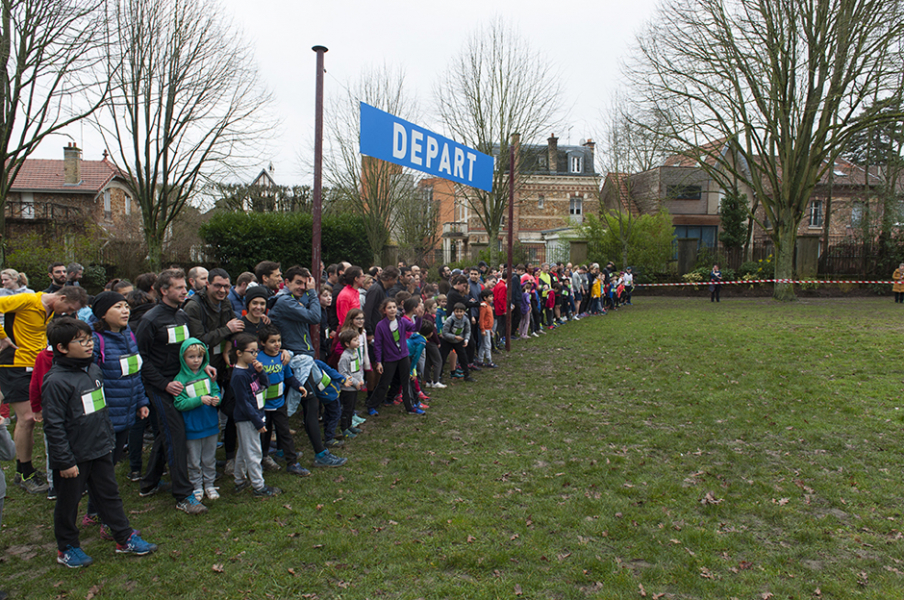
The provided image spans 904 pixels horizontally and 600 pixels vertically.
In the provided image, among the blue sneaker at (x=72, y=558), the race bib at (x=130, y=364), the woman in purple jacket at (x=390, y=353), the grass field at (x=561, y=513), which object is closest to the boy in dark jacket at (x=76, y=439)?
the blue sneaker at (x=72, y=558)

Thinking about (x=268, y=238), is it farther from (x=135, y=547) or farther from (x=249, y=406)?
(x=135, y=547)

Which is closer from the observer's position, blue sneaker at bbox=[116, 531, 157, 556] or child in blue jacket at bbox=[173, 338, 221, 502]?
blue sneaker at bbox=[116, 531, 157, 556]

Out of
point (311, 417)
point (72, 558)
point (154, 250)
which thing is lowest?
point (72, 558)

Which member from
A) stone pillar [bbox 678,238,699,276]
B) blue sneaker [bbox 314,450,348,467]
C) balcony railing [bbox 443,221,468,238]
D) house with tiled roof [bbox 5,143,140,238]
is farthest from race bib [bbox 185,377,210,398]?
balcony railing [bbox 443,221,468,238]

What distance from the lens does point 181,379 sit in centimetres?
460

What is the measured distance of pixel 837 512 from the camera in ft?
14.5

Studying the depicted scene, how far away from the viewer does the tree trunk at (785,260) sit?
23.1 metres

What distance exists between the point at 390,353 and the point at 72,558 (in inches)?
162

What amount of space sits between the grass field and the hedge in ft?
59.7

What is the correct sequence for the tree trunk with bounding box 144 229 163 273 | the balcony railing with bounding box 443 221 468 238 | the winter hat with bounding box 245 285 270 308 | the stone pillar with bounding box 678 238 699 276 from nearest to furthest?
the winter hat with bounding box 245 285 270 308 → the tree trunk with bounding box 144 229 163 273 → the stone pillar with bounding box 678 238 699 276 → the balcony railing with bounding box 443 221 468 238

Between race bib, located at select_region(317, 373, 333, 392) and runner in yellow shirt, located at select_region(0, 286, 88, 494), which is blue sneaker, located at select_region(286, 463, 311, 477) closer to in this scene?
race bib, located at select_region(317, 373, 333, 392)

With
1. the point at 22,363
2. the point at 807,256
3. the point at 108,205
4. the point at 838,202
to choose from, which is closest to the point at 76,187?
the point at 108,205

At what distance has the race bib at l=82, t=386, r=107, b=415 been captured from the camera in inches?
146

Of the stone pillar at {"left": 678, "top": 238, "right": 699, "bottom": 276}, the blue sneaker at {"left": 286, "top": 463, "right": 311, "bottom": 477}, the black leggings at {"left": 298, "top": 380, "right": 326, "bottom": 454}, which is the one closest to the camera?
the blue sneaker at {"left": 286, "top": 463, "right": 311, "bottom": 477}
